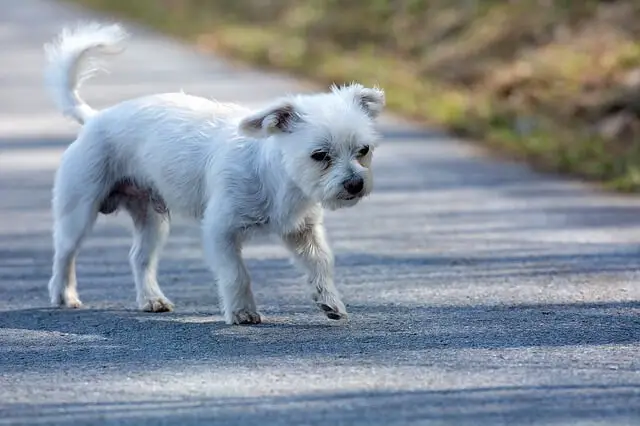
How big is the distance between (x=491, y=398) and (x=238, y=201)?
2500 mm

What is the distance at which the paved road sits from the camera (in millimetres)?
6465

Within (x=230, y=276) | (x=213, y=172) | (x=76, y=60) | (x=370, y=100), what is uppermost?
(x=370, y=100)

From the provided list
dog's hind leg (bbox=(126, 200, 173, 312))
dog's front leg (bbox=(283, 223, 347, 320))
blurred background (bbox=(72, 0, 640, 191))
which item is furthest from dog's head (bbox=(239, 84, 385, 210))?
blurred background (bbox=(72, 0, 640, 191))

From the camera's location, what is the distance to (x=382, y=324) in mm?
8414

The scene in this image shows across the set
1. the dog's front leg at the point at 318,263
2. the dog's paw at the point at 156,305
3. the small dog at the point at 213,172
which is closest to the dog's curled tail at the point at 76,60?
the small dog at the point at 213,172

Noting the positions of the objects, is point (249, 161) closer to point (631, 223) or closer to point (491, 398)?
point (491, 398)

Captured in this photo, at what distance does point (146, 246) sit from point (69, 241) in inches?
19.6

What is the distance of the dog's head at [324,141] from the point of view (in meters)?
8.13

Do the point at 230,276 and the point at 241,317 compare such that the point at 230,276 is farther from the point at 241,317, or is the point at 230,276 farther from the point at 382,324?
the point at 382,324

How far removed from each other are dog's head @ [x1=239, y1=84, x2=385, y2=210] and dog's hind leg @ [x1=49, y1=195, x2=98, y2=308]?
1.50 m

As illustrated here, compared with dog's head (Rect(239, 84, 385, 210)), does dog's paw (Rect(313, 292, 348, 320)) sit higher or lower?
lower

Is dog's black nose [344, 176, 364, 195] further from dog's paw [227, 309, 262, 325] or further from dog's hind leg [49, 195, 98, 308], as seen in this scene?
dog's hind leg [49, 195, 98, 308]

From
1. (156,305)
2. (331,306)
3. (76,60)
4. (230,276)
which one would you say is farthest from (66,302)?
(331,306)

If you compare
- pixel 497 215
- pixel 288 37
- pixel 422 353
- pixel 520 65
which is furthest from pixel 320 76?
pixel 422 353
